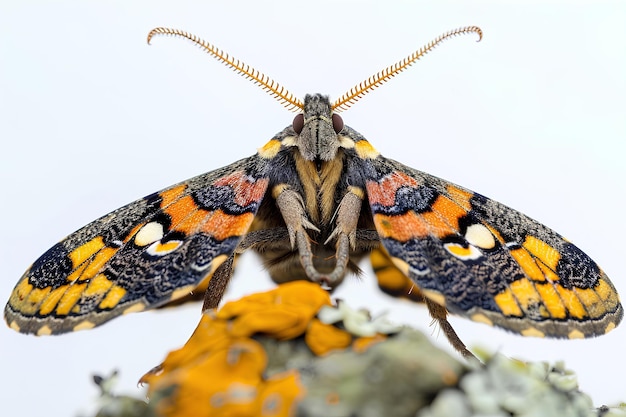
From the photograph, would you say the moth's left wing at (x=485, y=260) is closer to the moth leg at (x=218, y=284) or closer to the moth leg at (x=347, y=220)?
the moth leg at (x=347, y=220)

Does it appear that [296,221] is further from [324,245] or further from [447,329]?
[447,329]

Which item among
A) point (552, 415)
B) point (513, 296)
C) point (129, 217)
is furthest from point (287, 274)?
point (552, 415)

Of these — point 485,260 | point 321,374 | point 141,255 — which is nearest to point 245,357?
point 321,374

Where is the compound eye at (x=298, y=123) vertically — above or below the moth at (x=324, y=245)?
above

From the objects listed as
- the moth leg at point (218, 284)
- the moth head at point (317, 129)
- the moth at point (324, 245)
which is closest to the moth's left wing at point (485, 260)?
A: the moth at point (324, 245)

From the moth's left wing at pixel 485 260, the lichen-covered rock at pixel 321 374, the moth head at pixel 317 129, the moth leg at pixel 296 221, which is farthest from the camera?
the moth head at pixel 317 129

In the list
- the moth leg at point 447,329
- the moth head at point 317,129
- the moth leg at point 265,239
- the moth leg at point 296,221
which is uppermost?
the moth head at point 317,129

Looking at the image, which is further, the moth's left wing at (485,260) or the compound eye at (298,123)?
the compound eye at (298,123)

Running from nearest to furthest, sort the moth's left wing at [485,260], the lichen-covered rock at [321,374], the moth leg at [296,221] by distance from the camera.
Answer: the lichen-covered rock at [321,374], the moth's left wing at [485,260], the moth leg at [296,221]

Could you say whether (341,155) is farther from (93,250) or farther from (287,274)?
(93,250)
